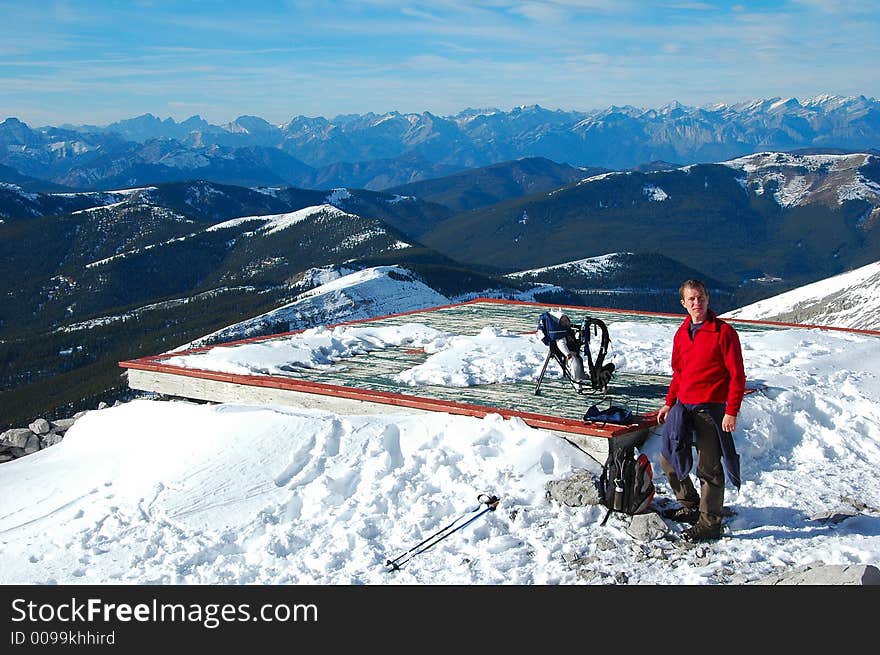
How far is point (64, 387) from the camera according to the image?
373 ft

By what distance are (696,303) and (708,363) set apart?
71 centimetres

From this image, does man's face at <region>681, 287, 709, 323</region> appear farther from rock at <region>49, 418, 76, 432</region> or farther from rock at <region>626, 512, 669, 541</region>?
rock at <region>49, 418, 76, 432</region>

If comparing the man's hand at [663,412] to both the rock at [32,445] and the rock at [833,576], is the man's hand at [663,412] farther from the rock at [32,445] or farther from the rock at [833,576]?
the rock at [32,445]

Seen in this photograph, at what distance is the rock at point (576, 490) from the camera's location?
10.6 meters

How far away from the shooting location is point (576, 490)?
421 inches

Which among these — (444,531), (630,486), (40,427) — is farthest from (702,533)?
(40,427)

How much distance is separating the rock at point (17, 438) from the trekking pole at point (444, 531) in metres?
10.3

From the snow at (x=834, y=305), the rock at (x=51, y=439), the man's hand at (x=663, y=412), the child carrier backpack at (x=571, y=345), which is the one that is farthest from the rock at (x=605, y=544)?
the snow at (x=834, y=305)

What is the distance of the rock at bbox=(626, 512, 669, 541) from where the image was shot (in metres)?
9.77

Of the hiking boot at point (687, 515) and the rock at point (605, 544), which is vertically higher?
the hiking boot at point (687, 515)

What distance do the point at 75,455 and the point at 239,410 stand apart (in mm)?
2781

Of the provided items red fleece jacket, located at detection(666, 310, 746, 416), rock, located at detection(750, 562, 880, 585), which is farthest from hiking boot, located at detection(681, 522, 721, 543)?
red fleece jacket, located at detection(666, 310, 746, 416)

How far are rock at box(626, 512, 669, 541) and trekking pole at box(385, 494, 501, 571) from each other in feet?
5.81

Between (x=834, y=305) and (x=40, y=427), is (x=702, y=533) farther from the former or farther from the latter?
(x=834, y=305)
